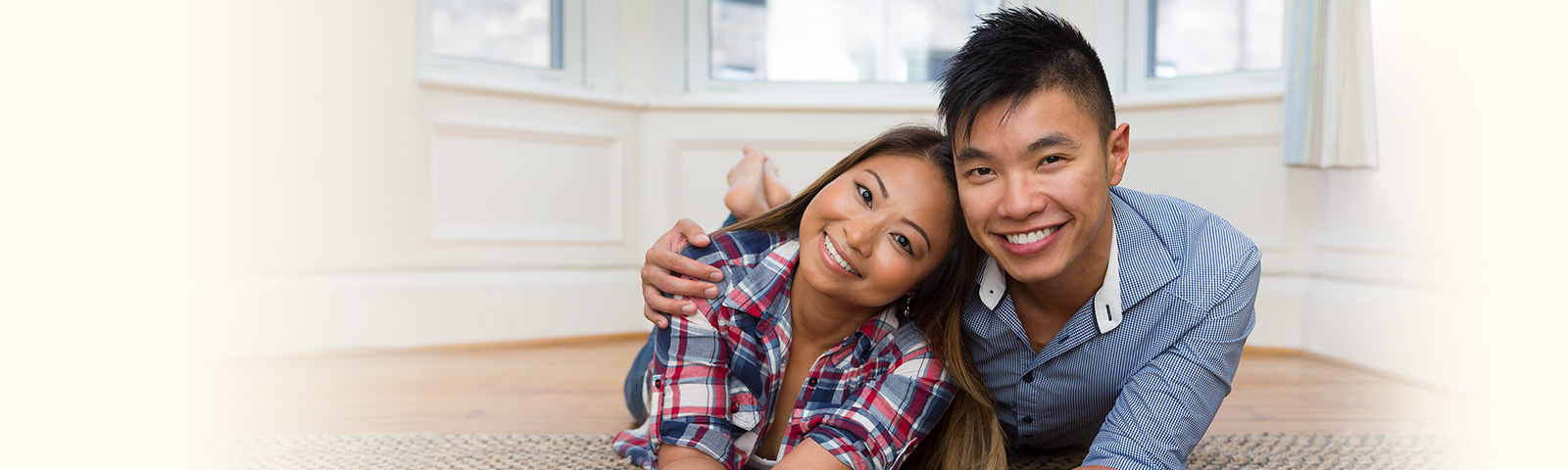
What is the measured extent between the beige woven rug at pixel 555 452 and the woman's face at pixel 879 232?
0.43m

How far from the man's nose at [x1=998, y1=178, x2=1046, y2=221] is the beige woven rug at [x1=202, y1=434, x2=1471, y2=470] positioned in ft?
1.66

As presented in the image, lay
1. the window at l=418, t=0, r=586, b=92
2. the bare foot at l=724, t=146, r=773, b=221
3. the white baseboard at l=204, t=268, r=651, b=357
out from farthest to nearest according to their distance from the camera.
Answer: the window at l=418, t=0, r=586, b=92 < the white baseboard at l=204, t=268, r=651, b=357 < the bare foot at l=724, t=146, r=773, b=221

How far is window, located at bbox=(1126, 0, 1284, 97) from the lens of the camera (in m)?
2.74

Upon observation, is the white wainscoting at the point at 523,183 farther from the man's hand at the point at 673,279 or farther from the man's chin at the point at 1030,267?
the man's chin at the point at 1030,267

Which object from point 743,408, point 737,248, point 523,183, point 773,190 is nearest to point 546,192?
point 523,183

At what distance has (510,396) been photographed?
76.3 inches

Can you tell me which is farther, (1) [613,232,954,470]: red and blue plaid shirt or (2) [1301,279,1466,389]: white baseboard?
(2) [1301,279,1466,389]: white baseboard

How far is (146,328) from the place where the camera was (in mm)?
2260

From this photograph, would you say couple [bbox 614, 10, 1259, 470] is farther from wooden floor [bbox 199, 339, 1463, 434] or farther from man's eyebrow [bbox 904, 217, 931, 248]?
wooden floor [bbox 199, 339, 1463, 434]

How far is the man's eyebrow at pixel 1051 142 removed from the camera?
1029 mm

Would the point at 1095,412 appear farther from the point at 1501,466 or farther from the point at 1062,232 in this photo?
the point at 1501,466

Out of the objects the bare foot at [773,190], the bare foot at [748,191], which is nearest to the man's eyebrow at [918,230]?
the bare foot at [748,191]

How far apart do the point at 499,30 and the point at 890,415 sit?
2116 mm

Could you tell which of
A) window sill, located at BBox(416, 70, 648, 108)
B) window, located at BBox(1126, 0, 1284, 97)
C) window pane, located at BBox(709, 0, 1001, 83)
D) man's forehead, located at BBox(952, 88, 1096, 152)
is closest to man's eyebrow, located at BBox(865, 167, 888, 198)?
man's forehead, located at BBox(952, 88, 1096, 152)
